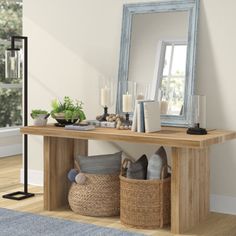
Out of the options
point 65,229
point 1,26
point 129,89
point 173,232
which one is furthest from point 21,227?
point 1,26

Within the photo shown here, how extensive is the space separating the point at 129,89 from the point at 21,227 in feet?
4.89

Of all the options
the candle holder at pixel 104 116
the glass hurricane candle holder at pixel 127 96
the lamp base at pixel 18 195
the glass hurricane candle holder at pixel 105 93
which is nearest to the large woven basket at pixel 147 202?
the glass hurricane candle holder at pixel 127 96

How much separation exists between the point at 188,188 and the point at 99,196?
0.74m

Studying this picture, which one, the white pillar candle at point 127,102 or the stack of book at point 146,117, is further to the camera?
the white pillar candle at point 127,102

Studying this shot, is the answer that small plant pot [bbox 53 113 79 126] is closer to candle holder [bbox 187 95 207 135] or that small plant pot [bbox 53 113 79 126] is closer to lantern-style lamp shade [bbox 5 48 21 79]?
lantern-style lamp shade [bbox 5 48 21 79]

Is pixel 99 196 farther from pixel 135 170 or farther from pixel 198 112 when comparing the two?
pixel 198 112

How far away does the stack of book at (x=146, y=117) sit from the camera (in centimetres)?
418

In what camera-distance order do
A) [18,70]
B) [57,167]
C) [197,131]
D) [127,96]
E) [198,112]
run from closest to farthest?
[197,131], [198,112], [127,96], [57,167], [18,70]

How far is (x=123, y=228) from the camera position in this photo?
4152mm

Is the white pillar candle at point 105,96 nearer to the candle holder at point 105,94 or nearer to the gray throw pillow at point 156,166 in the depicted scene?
the candle holder at point 105,94

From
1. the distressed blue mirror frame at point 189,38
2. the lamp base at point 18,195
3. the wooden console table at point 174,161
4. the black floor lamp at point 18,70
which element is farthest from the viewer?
the lamp base at point 18,195

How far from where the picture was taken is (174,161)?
3.99 meters

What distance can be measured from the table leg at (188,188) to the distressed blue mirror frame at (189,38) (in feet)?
Answer: 1.35

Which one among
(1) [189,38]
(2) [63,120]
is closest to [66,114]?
(2) [63,120]
